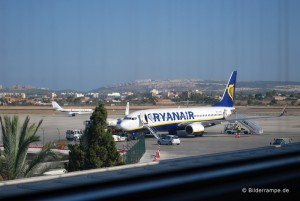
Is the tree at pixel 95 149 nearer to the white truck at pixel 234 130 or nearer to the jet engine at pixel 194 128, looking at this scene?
the jet engine at pixel 194 128

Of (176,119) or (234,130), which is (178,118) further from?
(234,130)

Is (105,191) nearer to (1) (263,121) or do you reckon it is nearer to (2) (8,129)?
(2) (8,129)

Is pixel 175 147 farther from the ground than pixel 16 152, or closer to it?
closer to it

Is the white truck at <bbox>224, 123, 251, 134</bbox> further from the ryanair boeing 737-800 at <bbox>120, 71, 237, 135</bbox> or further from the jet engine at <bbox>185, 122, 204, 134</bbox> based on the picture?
the jet engine at <bbox>185, 122, 204, 134</bbox>

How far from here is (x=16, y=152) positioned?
5.68 m

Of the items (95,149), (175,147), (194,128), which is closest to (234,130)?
(194,128)

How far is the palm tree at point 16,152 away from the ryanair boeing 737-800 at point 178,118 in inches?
499

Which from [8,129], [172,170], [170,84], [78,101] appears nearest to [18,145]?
[8,129]

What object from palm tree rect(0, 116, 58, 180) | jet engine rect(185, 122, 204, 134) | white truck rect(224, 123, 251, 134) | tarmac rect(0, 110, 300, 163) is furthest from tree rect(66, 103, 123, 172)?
white truck rect(224, 123, 251, 134)

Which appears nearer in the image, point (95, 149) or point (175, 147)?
point (95, 149)

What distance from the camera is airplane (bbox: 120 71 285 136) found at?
63.3 feet

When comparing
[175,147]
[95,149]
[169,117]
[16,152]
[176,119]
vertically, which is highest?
[16,152]

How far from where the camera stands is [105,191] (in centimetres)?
230

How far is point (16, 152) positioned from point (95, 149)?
5.74 feet
